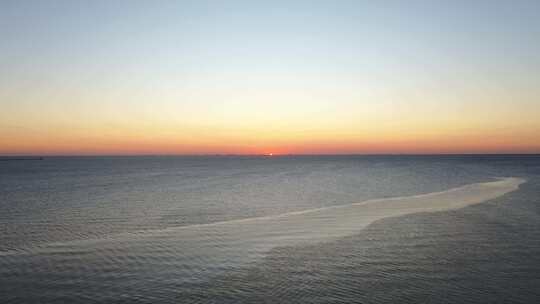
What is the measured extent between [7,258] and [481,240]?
24.1m

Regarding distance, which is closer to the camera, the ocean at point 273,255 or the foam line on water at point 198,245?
the ocean at point 273,255

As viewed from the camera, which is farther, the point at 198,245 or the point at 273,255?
the point at 198,245

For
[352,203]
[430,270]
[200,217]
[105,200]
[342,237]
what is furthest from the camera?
[105,200]

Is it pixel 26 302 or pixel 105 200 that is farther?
pixel 105 200

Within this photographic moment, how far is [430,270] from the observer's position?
1551cm

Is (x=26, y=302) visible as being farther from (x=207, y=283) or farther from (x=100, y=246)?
(x=100, y=246)

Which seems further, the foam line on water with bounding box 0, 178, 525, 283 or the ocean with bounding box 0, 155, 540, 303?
the foam line on water with bounding box 0, 178, 525, 283

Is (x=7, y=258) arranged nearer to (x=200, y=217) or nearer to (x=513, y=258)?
(x=200, y=217)

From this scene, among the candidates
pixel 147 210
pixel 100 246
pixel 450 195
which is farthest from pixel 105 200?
pixel 450 195

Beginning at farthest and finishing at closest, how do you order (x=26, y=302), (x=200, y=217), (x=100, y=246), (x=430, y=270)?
1. (x=200, y=217)
2. (x=100, y=246)
3. (x=430, y=270)
4. (x=26, y=302)

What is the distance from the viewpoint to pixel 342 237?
2195cm

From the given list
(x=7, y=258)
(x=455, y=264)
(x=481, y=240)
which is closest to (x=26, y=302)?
(x=7, y=258)

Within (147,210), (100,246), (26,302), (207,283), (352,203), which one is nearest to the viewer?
(26,302)

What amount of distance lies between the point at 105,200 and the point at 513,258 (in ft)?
124
